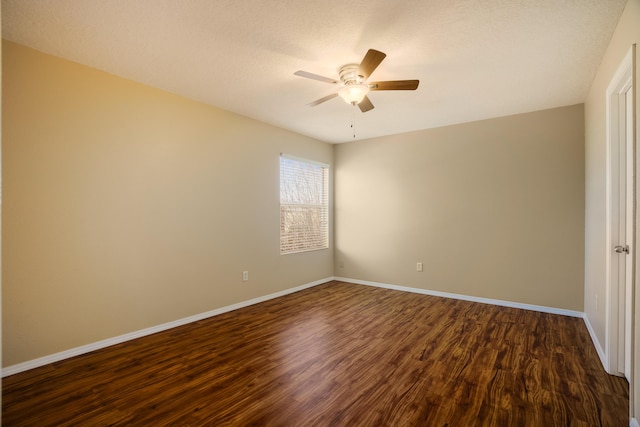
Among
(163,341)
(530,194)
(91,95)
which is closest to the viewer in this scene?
(91,95)

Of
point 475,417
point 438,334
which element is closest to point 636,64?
point 475,417

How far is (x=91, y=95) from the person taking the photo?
276cm

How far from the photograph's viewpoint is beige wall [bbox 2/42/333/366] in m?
2.41

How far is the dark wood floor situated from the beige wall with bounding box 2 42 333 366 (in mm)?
398

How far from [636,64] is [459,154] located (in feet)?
8.60

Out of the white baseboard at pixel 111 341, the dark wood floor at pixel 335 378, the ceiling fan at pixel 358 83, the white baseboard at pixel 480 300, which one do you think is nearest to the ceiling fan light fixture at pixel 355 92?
the ceiling fan at pixel 358 83

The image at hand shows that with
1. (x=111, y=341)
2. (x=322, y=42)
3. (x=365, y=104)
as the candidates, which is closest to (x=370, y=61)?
(x=322, y=42)

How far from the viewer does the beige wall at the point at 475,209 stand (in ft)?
12.1

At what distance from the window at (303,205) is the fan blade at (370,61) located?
2.47 m

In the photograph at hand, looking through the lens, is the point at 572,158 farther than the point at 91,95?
Yes

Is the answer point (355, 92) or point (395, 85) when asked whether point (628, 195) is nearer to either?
point (395, 85)

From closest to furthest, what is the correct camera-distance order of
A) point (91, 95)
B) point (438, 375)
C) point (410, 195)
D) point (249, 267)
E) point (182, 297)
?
point (438, 375), point (91, 95), point (182, 297), point (249, 267), point (410, 195)

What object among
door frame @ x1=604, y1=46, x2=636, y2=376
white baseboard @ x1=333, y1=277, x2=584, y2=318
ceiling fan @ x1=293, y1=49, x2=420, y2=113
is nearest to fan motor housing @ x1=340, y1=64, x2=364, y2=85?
ceiling fan @ x1=293, y1=49, x2=420, y2=113

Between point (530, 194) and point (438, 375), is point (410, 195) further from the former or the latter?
point (438, 375)
